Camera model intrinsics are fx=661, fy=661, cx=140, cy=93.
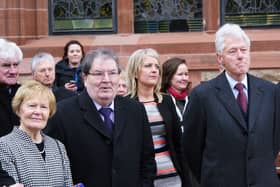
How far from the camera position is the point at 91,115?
3736 millimetres

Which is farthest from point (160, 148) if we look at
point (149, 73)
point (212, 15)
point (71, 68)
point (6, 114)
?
point (212, 15)

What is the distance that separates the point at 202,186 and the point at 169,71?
66.2 inches

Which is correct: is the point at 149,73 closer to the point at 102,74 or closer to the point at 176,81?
the point at 176,81

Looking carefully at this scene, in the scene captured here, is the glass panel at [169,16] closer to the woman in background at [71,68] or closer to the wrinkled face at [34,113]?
the woman in background at [71,68]

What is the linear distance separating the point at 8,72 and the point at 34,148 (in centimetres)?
110

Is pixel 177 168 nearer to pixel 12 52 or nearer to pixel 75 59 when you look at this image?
pixel 12 52

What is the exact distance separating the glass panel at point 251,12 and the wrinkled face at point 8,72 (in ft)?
14.8

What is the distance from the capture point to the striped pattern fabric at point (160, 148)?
4.56 m

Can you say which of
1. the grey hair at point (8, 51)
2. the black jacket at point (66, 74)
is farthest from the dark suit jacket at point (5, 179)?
the black jacket at point (66, 74)

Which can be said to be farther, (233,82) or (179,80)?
(179,80)

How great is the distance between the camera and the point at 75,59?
23.0 feet

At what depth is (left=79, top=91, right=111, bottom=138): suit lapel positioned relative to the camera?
3701 mm

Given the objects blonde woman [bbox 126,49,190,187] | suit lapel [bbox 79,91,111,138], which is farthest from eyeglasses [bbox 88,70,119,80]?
blonde woman [bbox 126,49,190,187]

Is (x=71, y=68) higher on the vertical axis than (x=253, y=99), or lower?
higher
